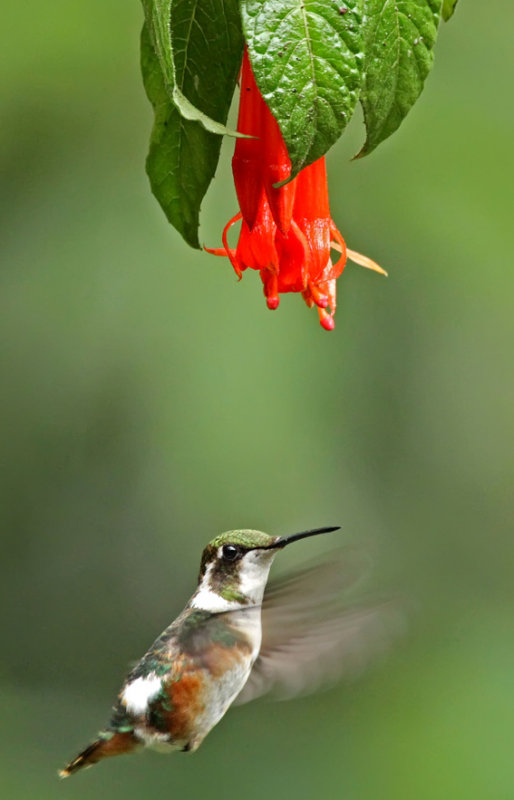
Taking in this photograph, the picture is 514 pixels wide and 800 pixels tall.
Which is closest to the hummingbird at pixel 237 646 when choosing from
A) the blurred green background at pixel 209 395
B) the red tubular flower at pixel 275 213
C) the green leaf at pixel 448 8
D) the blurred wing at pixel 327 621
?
the blurred wing at pixel 327 621

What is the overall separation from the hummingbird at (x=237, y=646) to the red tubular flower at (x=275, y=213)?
0.37 meters

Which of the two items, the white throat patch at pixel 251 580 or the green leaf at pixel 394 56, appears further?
the white throat patch at pixel 251 580

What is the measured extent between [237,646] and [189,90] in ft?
2.28

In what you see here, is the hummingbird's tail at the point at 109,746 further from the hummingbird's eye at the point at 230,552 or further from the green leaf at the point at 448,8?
the green leaf at the point at 448,8

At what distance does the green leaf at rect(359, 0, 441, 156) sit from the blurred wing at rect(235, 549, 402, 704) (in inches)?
23.1

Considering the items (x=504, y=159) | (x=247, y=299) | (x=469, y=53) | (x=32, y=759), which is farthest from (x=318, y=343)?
(x=32, y=759)

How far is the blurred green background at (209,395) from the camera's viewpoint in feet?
7.14

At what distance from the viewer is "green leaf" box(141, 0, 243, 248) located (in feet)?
2.47

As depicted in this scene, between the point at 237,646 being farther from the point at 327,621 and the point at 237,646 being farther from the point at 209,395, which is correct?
the point at 209,395

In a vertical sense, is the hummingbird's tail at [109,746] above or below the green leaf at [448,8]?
below

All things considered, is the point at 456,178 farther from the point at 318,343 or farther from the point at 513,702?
the point at 513,702

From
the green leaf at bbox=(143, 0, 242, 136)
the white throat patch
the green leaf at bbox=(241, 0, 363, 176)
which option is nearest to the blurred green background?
the white throat patch

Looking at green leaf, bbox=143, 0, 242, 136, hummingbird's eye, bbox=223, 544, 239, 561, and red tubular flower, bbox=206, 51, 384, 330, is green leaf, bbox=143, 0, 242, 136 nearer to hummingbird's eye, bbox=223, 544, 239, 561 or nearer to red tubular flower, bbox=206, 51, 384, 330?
red tubular flower, bbox=206, 51, 384, 330

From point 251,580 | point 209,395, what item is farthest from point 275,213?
point 209,395
